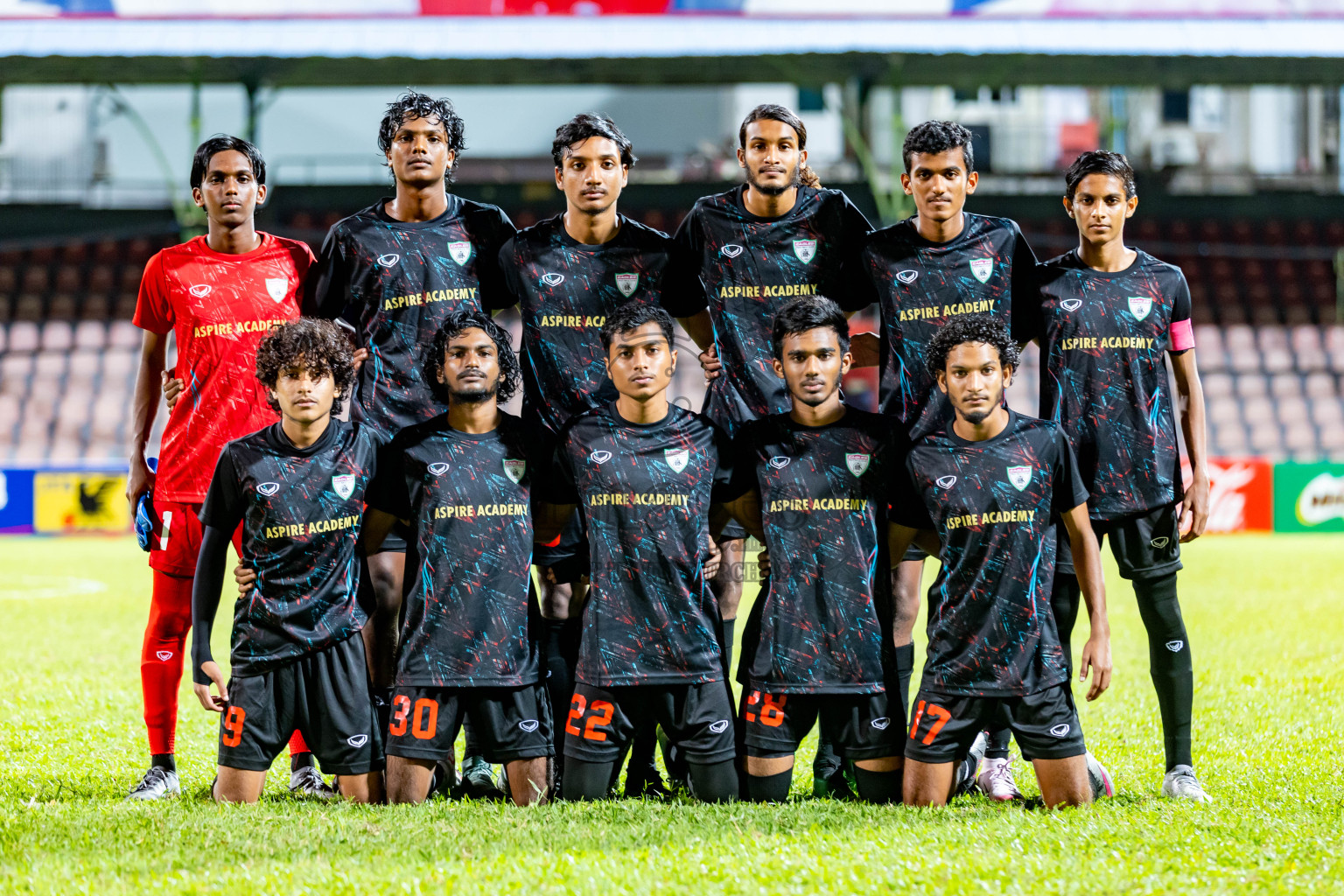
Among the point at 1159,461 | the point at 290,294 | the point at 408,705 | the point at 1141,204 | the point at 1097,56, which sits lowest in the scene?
the point at 408,705

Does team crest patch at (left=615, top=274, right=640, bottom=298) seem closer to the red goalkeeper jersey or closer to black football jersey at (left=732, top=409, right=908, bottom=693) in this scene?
black football jersey at (left=732, top=409, right=908, bottom=693)

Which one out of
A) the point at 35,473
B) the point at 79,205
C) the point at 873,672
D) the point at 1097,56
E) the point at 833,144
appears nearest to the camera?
the point at 873,672

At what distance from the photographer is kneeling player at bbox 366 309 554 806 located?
389 cm

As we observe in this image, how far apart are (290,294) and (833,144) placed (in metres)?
26.7

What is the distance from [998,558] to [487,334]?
1735 millimetres

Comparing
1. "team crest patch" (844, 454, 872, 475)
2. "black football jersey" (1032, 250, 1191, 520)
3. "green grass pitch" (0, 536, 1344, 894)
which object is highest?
"black football jersey" (1032, 250, 1191, 520)

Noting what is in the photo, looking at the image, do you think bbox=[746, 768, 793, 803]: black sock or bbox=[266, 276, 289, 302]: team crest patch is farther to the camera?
bbox=[266, 276, 289, 302]: team crest patch

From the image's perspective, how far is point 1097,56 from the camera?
18078 mm

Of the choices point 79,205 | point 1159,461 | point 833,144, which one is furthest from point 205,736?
point 833,144

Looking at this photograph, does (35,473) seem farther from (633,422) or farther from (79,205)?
(633,422)

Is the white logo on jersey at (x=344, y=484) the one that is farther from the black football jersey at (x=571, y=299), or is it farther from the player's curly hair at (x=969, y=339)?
the player's curly hair at (x=969, y=339)

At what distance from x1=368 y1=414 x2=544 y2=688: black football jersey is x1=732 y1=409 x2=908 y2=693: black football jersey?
0.72 metres

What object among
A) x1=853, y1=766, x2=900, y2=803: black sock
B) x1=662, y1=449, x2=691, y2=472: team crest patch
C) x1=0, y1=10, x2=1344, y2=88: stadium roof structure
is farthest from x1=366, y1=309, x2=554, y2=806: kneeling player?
x1=0, y1=10, x2=1344, y2=88: stadium roof structure

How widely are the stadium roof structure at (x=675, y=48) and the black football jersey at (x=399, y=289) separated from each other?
1429 cm
